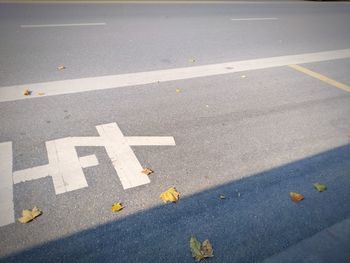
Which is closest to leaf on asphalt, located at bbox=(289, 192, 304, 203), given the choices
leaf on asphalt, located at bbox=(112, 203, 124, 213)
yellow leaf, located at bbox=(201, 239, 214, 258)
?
yellow leaf, located at bbox=(201, 239, 214, 258)

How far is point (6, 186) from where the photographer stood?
3.07 meters

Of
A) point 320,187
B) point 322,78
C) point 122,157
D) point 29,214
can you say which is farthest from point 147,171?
point 322,78

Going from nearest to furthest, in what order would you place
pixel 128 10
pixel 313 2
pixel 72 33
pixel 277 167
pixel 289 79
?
pixel 277 167 < pixel 289 79 < pixel 72 33 < pixel 128 10 < pixel 313 2

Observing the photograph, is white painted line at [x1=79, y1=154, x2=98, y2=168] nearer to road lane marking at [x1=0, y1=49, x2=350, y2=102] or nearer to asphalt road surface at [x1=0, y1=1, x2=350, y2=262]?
asphalt road surface at [x1=0, y1=1, x2=350, y2=262]

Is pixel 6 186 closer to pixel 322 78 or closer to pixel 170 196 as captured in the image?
pixel 170 196

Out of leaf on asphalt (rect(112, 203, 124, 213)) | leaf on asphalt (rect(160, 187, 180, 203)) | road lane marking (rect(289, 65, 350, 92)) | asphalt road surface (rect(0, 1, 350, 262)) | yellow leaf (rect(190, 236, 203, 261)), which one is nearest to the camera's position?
yellow leaf (rect(190, 236, 203, 261))

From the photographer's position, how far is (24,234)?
262cm

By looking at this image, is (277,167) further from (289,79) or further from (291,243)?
(289,79)

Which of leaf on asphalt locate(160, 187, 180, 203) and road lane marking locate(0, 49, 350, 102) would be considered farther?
road lane marking locate(0, 49, 350, 102)

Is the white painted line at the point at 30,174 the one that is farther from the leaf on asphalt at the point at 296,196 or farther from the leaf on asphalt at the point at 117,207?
the leaf on asphalt at the point at 296,196

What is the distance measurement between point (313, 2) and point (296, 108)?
48.1ft

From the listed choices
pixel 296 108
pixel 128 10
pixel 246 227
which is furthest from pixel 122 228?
pixel 128 10

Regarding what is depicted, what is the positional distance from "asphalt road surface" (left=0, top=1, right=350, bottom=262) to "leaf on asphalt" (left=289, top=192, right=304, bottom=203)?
0.16 ft

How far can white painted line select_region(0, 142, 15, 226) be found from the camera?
2764mm
